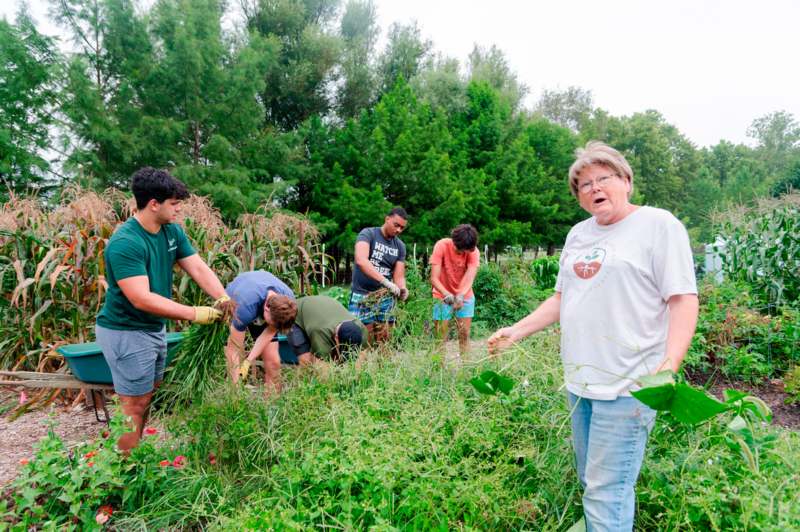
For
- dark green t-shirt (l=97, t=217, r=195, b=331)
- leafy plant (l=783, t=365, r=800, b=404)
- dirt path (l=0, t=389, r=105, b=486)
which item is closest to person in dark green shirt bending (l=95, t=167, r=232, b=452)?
dark green t-shirt (l=97, t=217, r=195, b=331)

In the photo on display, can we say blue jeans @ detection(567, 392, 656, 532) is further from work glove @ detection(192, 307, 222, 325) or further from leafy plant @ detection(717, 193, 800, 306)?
leafy plant @ detection(717, 193, 800, 306)

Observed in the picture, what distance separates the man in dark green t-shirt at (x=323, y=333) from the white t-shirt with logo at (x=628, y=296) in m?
1.98

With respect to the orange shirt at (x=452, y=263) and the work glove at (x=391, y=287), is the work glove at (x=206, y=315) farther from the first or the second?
the orange shirt at (x=452, y=263)

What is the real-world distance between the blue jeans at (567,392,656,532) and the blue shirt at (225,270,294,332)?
2.17m

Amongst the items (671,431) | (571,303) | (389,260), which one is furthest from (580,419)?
(389,260)

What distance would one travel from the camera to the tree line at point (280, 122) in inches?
390

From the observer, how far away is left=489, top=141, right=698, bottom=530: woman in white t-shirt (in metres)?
1.43

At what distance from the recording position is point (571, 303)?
1.64 m

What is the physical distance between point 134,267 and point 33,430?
1922 mm

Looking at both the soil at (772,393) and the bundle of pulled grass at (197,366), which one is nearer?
the bundle of pulled grass at (197,366)

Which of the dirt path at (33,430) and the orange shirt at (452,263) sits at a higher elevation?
the orange shirt at (452,263)

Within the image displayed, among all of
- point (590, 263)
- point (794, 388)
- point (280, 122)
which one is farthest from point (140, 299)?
point (280, 122)

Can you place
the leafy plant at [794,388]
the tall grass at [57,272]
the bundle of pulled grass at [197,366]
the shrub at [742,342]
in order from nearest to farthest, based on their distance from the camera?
the bundle of pulled grass at [197,366]
the leafy plant at [794,388]
the tall grass at [57,272]
the shrub at [742,342]

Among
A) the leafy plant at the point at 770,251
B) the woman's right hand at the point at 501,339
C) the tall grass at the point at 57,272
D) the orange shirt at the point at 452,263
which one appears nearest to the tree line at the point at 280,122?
the leafy plant at the point at 770,251
